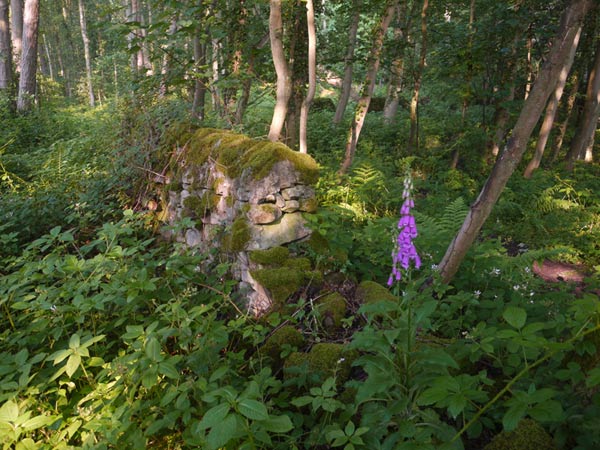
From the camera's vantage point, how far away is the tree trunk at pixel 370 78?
6652mm

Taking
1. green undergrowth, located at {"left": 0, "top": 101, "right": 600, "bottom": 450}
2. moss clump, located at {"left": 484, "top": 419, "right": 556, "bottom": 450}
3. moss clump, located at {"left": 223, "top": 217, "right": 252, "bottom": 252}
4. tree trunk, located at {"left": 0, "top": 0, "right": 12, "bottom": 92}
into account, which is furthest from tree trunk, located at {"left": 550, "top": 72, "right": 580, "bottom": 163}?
tree trunk, located at {"left": 0, "top": 0, "right": 12, "bottom": 92}

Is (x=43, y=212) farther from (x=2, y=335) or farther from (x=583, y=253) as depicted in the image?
(x=583, y=253)

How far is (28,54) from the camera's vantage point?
1090 cm

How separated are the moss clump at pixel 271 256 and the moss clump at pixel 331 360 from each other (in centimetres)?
105

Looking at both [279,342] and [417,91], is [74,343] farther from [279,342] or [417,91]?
[417,91]

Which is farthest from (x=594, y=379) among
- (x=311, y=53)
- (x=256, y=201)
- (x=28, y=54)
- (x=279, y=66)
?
(x=28, y=54)

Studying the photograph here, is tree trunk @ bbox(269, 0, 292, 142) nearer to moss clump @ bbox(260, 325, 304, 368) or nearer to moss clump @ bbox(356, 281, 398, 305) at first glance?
moss clump @ bbox(356, 281, 398, 305)

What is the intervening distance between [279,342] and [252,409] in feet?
4.48

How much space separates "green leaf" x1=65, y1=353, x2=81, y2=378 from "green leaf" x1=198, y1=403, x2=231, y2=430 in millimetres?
1017

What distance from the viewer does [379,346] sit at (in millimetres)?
1685

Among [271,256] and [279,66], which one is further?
[279,66]

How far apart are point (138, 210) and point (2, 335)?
10.7 feet

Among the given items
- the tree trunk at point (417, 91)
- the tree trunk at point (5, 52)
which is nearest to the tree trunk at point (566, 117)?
the tree trunk at point (417, 91)

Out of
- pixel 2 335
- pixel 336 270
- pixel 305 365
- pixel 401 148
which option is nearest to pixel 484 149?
pixel 401 148
